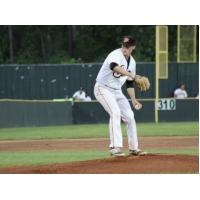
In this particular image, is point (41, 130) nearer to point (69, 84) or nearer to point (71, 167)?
point (69, 84)

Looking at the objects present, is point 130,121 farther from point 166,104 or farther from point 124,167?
point 166,104

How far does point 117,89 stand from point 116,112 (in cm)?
51

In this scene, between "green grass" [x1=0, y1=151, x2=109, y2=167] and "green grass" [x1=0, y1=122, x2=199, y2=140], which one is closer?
"green grass" [x1=0, y1=151, x2=109, y2=167]

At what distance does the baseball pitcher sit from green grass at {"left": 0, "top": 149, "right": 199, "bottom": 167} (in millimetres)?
1553

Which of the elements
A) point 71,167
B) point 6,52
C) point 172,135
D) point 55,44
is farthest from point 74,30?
point 71,167

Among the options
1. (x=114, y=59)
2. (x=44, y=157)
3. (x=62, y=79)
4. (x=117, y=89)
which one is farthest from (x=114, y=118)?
(x=62, y=79)

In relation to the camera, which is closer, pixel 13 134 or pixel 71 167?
pixel 71 167

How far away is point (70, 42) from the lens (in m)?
37.5

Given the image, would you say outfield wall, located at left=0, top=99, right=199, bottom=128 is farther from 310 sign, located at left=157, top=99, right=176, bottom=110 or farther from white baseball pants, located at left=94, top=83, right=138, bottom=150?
white baseball pants, located at left=94, top=83, right=138, bottom=150

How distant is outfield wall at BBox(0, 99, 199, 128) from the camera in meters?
24.2

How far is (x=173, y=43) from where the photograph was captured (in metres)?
36.7

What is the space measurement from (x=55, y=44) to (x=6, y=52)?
119 inches

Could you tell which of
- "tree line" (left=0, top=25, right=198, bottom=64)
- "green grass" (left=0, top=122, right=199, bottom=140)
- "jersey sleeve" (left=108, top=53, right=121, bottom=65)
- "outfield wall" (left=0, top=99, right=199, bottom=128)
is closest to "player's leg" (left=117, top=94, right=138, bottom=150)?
"jersey sleeve" (left=108, top=53, right=121, bottom=65)

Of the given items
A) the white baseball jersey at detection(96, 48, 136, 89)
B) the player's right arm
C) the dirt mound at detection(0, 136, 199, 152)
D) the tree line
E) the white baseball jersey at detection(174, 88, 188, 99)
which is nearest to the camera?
the player's right arm
